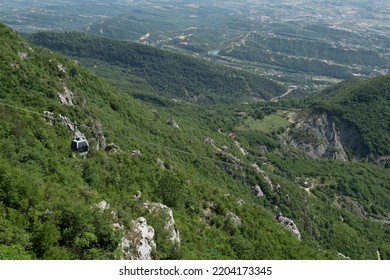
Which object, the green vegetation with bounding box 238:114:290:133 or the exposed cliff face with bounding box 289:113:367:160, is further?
the green vegetation with bounding box 238:114:290:133

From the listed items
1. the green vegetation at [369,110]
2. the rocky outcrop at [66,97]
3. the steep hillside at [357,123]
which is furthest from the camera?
the green vegetation at [369,110]

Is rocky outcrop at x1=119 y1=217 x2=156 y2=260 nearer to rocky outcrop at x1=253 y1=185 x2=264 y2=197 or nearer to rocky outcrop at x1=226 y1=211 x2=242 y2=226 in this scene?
rocky outcrop at x1=226 y1=211 x2=242 y2=226

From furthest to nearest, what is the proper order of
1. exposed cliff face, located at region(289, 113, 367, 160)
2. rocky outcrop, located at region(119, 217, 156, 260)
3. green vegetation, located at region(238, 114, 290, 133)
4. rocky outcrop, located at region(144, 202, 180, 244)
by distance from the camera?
green vegetation, located at region(238, 114, 290, 133) → exposed cliff face, located at region(289, 113, 367, 160) → rocky outcrop, located at region(144, 202, 180, 244) → rocky outcrop, located at region(119, 217, 156, 260)

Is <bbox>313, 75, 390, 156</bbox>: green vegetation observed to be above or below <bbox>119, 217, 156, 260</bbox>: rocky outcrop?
below

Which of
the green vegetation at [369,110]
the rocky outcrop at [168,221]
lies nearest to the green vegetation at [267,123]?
the green vegetation at [369,110]

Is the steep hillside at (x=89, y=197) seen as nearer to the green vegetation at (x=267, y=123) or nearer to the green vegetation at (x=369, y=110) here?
the green vegetation at (x=267, y=123)

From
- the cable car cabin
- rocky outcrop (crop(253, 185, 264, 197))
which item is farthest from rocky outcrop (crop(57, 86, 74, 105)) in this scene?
rocky outcrop (crop(253, 185, 264, 197))


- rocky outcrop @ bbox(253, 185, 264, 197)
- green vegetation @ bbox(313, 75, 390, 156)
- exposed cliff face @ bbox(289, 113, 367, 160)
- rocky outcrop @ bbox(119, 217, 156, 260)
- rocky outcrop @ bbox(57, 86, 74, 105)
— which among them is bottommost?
exposed cliff face @ bbox(289, 113, 367, 160)
